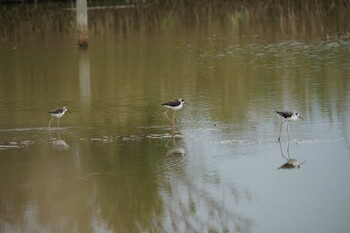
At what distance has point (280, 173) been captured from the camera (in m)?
12.9

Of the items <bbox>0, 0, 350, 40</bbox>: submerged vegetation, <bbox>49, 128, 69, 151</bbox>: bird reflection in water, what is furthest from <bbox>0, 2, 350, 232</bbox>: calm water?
<bbox>0, 0, 350, 40</bbox>: submerged vegetation

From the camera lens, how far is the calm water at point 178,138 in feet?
36.8


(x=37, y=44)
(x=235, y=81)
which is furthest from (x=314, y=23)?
(x=235, y=81)

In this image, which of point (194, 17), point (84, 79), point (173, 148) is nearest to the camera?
point (173, 148)

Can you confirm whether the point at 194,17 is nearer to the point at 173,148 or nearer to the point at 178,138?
the point at 178,138

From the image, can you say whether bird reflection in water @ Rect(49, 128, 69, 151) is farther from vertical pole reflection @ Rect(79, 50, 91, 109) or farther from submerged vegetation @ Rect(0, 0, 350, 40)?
submerged vegetation @ Rect(0, 0, 350, 40)

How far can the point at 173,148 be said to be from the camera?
14.6 m

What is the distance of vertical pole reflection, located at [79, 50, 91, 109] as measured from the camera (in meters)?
19.5

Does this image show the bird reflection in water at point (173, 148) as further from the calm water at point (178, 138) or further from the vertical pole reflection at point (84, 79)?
the vertical pole reflection at point (84, 79)

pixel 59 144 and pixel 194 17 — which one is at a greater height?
pixel 194 17

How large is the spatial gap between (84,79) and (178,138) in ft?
25.6

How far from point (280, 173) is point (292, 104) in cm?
492

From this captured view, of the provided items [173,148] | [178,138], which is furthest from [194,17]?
[173,148]

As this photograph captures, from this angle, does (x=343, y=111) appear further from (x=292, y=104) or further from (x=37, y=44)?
(x=37, y=44)
